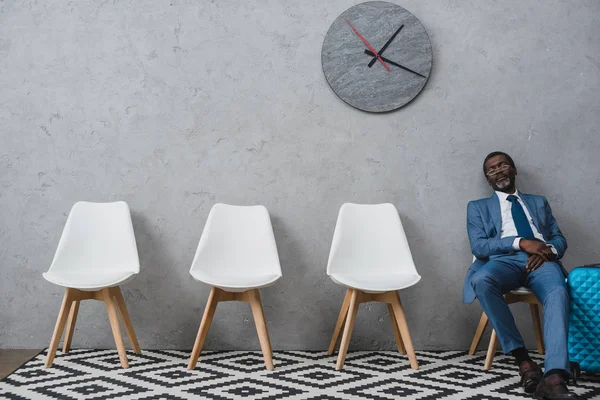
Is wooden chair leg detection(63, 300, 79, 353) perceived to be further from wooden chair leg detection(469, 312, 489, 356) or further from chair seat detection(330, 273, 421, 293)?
wooden chair leg detection(469, 312, 489, 356)

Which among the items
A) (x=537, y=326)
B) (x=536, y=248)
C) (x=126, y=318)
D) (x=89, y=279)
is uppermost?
(x=536, y=248)

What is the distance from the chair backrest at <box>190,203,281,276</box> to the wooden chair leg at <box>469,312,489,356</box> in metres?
1.15

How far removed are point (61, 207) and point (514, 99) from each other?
278cm

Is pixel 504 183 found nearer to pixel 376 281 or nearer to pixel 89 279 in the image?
pixel 376 281

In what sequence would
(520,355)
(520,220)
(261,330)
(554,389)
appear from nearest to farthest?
(554,389), (520,355), (261,330), (520,220)

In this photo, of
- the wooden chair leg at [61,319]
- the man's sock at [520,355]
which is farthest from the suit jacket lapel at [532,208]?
the wooden chair leg at [61,319]

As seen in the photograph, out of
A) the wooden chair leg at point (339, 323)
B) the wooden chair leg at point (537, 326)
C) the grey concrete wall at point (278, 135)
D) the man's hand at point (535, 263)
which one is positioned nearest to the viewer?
the man's hand at point (535, 263)

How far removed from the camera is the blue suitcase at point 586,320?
254cm

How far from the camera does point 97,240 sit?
3.27 metres

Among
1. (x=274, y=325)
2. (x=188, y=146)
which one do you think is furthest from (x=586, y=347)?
(x=188, y=146)

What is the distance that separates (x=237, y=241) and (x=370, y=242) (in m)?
0.75

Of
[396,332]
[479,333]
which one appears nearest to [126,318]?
[396,332]

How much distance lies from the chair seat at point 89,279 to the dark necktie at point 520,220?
79.7 inches

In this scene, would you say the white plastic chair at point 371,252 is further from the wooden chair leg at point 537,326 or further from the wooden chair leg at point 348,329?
the wooden chair leg at point 537,326
